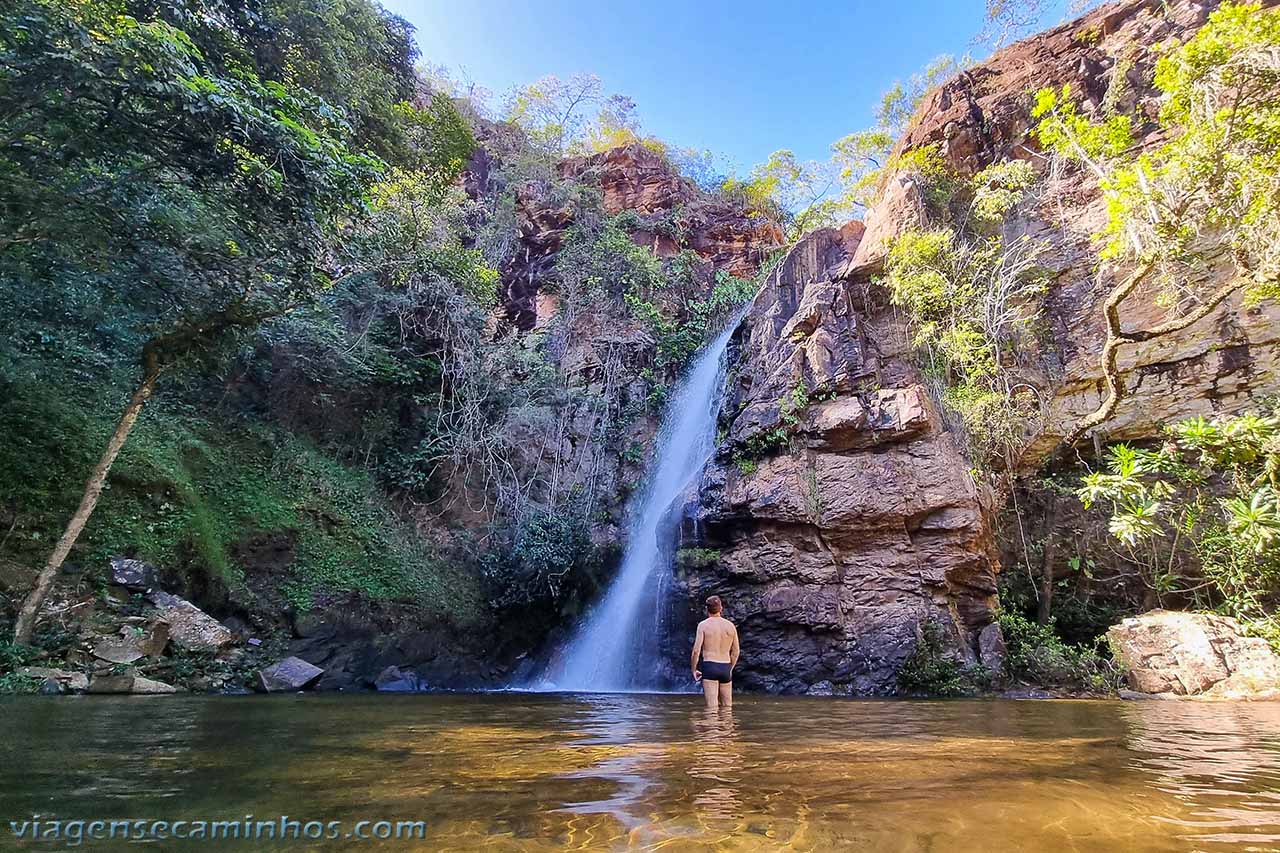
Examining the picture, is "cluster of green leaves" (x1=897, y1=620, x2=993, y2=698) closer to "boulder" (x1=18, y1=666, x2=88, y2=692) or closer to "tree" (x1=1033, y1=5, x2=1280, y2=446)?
"tree" (x1=1033, y1=5, x2=1280, y2=446)

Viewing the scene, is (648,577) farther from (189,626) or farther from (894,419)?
(189,626)

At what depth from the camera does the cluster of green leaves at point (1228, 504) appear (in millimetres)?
8969

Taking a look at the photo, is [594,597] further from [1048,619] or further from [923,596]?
[1048,619]

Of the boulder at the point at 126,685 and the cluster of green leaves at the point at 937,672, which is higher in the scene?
the cluster of green leaves at the point at 937,672

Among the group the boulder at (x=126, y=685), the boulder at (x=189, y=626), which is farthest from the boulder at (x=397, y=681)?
the boulder at (x=126, y=685)

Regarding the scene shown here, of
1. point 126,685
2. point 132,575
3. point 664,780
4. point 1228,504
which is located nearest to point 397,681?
point 126,685

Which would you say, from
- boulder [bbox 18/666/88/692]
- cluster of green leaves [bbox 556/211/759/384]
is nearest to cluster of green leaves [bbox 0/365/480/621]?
boulder [bbox 18/666/88/692]

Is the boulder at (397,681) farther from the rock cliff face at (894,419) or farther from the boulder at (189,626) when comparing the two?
the rock cliff face at (894,419)

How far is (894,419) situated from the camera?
12422mm

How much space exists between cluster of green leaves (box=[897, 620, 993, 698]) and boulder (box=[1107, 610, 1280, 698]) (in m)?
2.40

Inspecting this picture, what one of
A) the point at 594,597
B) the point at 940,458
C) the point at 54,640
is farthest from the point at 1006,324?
the point at 54,640

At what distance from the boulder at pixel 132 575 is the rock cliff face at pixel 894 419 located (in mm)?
9344

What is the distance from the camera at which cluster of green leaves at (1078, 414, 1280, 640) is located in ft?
29.4

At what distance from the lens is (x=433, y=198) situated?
56.7ft
